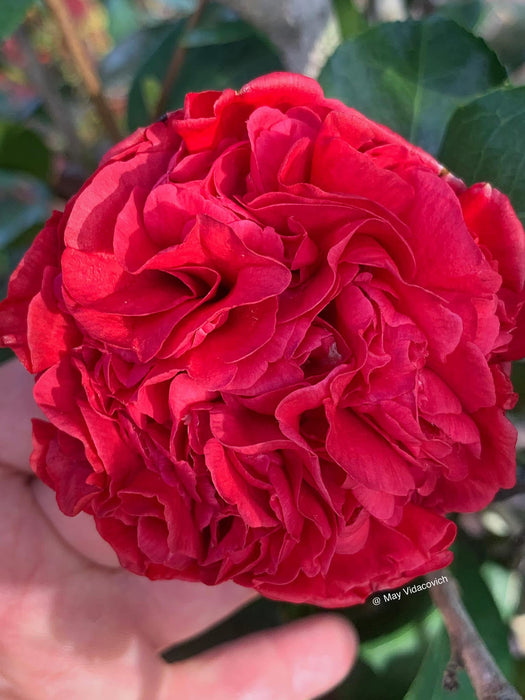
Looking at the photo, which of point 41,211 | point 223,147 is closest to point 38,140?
point 41,211

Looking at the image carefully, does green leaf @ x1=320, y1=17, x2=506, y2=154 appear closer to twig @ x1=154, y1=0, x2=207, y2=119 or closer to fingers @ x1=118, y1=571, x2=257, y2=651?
twig @ x1=154, y1=0, x2=207, y2=119

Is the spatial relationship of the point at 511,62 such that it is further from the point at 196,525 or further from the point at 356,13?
the point at 196,525

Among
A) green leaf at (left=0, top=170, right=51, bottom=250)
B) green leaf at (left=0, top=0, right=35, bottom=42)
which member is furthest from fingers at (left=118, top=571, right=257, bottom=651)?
green leaf at (left=0, top=0, right=35, bottom=42)

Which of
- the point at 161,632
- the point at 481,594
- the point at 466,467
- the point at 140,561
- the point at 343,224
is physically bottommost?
the point at 161,632

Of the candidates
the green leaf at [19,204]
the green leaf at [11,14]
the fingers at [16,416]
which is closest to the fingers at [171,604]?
the fingers at [16,416]

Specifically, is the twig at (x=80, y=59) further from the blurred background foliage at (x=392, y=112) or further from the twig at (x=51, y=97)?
the twig at (x=51, y=97)

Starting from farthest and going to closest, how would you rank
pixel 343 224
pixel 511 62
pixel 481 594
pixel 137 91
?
pixel 137 91
pixel 511 62
pixel 481 594
pixel 343 224

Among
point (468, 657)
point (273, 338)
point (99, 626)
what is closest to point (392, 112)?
point (273, 338)
